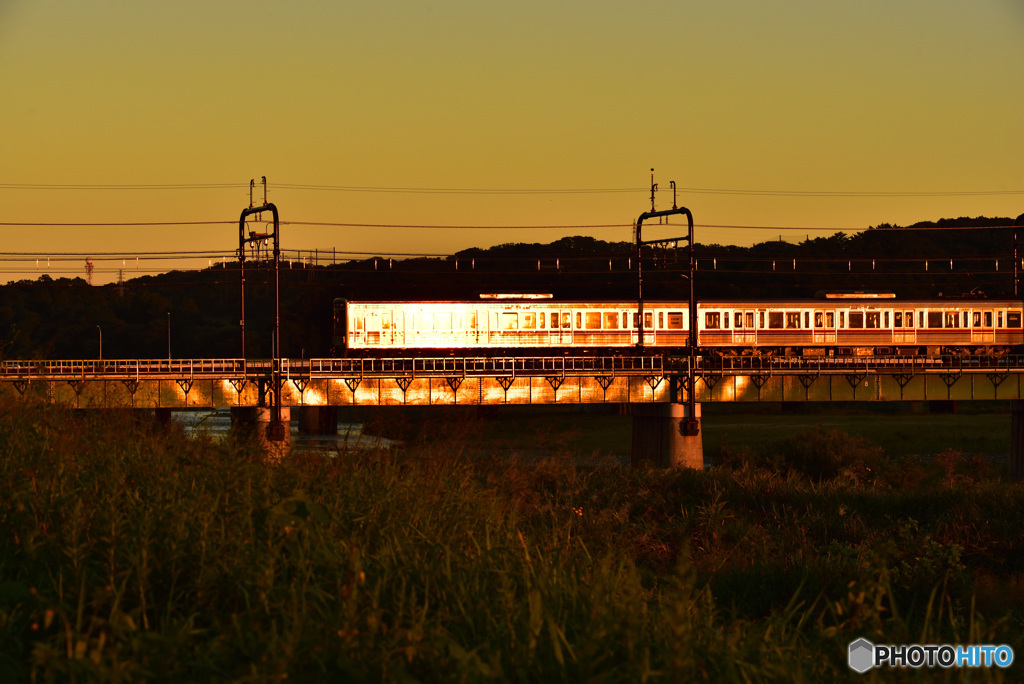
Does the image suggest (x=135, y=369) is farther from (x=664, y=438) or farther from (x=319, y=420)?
(x=319, y=420)

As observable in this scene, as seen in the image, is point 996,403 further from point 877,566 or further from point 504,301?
point 877,566

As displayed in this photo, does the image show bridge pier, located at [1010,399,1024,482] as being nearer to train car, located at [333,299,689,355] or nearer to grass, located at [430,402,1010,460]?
grass, located at [430,402,1010,460]

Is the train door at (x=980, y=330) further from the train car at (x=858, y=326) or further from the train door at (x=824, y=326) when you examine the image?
the train door at (x=824, y=326)

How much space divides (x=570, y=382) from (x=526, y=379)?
86.8 inches

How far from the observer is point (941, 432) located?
69.8m

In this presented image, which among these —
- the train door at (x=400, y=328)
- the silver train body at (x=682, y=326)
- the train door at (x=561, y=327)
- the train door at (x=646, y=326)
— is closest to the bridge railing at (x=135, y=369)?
the silver train body at (x=682, y=326)

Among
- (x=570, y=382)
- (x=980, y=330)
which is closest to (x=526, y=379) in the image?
(x=570, y=382)

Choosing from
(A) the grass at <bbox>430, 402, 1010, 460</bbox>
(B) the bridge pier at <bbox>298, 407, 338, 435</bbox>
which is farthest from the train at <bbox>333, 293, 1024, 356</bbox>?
(B) the bridge pier at <bbox>298, 407, 338, 435</bbox>

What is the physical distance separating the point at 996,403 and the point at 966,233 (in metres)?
87.9

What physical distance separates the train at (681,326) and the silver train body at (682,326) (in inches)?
2.0

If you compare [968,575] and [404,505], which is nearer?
[404,505]

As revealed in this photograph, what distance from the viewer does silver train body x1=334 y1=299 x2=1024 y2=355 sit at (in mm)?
48969

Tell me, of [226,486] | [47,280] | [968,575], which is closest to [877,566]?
[226,486]

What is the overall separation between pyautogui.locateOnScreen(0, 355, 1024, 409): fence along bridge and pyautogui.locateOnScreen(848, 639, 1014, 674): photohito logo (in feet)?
127
